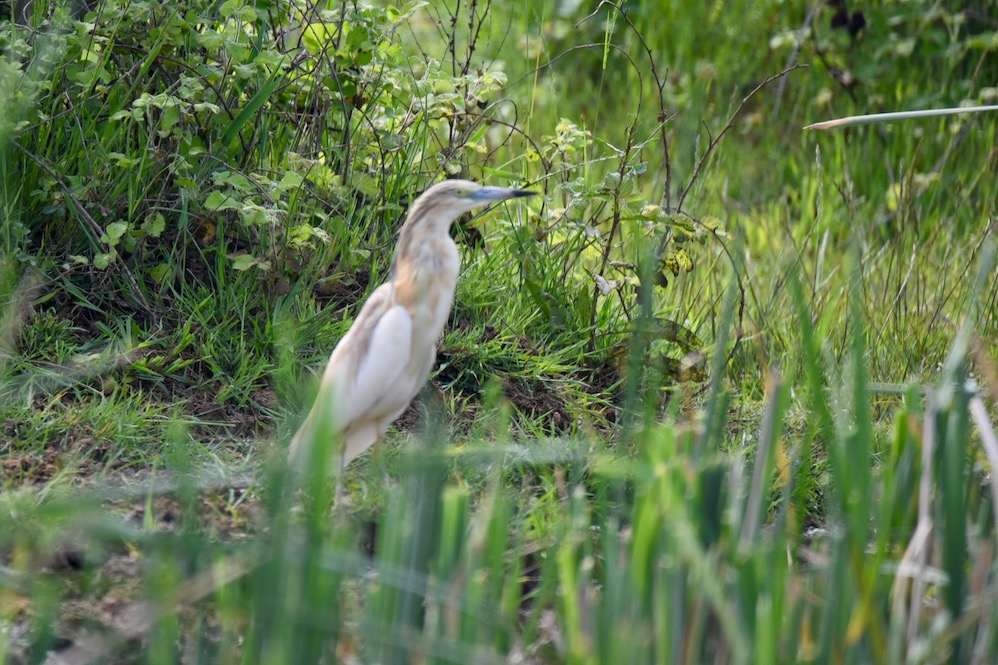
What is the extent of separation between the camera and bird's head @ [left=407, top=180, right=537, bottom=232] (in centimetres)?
255

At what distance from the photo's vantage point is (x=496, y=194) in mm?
2533

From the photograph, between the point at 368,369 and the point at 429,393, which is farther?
the point at 429,393

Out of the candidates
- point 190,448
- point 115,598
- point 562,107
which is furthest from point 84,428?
point 562,107

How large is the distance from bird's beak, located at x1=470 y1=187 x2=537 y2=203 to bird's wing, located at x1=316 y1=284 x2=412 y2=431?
29 centimetres

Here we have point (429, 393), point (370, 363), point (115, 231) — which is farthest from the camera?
point (429, 393)

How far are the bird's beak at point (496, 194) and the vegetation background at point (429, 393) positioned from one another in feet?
1.57

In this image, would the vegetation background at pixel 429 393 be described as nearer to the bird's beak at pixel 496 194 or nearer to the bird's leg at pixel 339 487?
the bird's leg at pixel 339 487

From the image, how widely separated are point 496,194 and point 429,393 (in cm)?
78

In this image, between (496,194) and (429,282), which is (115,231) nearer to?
(429,282)

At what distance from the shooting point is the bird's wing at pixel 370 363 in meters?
2.50

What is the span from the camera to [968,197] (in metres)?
4.98

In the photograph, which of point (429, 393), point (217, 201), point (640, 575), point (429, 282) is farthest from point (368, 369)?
point (640, 575)

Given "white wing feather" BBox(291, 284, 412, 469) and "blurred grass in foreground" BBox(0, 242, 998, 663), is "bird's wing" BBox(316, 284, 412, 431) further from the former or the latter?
"blurred grass in foreground" BBox(0, 242, 998, 663)

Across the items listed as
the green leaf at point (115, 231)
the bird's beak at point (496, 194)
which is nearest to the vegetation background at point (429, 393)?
the green leaf at point (115, 231)
